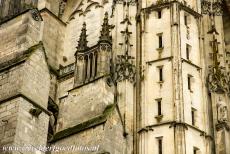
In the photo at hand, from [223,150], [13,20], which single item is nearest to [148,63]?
[223,150]

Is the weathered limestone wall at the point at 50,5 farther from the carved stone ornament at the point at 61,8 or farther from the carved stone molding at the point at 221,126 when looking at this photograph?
the carved stone molding at the point at 221,126

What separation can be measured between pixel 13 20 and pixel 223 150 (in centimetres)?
716

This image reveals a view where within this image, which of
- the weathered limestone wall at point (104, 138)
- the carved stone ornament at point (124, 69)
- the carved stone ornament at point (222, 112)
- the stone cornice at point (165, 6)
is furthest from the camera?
the stone cornice at point (165, 6)

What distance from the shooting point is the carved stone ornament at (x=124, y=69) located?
18.0 meters

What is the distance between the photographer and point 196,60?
18500 mm

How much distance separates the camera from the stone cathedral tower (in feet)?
45.5

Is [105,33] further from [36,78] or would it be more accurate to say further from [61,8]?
[36,78]

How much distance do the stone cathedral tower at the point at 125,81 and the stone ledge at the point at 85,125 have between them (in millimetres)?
40

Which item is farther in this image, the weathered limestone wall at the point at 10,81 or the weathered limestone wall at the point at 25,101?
the weathered limestone wall at the point at 10,81

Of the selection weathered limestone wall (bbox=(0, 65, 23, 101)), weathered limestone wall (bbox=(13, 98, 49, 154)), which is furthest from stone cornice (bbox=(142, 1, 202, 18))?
weathered limestone wall (bbox=(13, 98, 49, 154))

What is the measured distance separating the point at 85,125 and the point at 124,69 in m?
3.01

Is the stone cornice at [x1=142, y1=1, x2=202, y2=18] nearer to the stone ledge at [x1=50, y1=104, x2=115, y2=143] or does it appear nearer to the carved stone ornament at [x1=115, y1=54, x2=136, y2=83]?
the carved stone ornament at [x1=115, y1=54, x2=136, y2=83]

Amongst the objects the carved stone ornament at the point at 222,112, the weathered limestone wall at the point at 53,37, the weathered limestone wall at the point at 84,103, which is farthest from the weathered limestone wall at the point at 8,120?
the weathered limestone wall at the point at 53,37

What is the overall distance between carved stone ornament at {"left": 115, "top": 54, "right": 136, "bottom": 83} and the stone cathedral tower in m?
0.04
